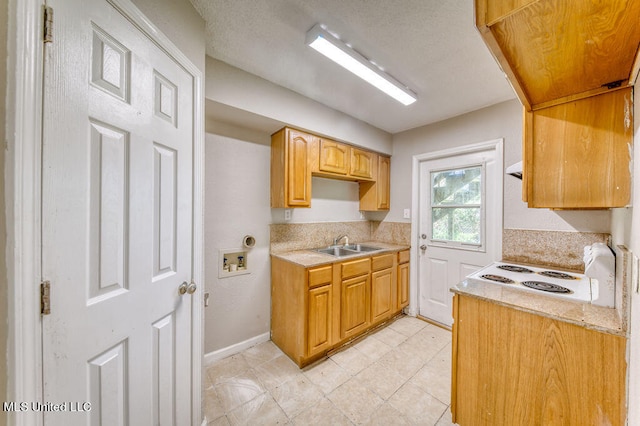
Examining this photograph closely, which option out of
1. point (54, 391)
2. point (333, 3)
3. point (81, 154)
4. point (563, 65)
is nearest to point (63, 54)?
point (81, 154)

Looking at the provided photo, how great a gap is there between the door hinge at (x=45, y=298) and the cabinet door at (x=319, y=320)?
154 centimetres

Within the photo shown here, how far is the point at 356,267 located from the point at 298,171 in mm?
1119

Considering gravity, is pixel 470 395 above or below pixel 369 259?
below

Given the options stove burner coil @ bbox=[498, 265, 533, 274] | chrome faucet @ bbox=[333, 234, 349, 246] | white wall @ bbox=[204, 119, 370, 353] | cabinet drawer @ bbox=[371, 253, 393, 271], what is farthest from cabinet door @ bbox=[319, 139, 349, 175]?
stove burner coil @ bbox=[498, 265, 533, 274]

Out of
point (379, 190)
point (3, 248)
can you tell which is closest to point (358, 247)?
point (379, 190)

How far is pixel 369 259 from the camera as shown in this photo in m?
2.42

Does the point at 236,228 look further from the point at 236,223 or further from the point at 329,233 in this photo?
the point at 329,233

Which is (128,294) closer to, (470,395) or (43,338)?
(43,338)

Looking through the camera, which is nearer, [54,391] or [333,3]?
[54,391]

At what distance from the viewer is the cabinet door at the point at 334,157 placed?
245cm

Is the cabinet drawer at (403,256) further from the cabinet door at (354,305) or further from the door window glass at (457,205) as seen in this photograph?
the cabinet door at (354,305)

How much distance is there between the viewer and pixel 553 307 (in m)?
1.14

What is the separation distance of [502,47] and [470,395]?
172cm

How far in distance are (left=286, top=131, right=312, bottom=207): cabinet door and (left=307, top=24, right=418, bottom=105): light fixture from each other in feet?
2.64
